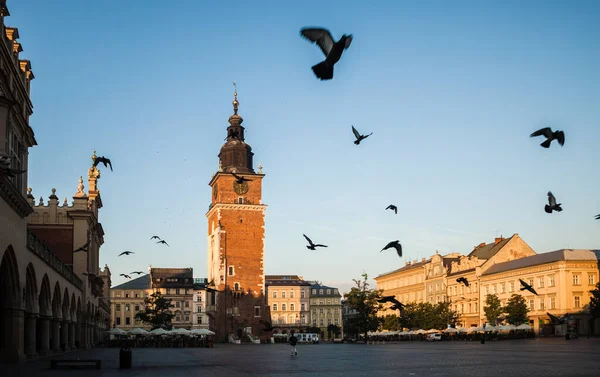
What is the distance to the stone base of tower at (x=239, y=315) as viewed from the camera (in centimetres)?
11038

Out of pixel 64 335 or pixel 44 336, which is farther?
pixel 64 335

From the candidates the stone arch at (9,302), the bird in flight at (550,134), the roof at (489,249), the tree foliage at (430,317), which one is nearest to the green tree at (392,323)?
the tree foliage at (430,317)

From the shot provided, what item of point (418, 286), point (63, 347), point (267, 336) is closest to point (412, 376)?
point (63, 347)

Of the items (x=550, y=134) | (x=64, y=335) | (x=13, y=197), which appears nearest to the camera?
(x=550, y=134)

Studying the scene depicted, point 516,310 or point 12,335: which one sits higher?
point 12,335

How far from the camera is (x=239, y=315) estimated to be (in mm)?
110562

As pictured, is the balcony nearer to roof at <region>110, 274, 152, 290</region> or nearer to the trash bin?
the trash bin

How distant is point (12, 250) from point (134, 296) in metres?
134

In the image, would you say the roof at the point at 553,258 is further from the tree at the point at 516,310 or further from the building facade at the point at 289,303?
the building facade at the point at 289,303

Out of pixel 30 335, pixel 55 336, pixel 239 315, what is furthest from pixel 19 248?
pixel 239 315

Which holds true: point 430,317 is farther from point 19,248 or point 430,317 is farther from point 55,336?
point 19,248

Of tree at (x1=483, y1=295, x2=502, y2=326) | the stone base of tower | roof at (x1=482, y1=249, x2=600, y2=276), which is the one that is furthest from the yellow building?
the stone base of tower

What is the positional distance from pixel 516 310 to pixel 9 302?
71.3m

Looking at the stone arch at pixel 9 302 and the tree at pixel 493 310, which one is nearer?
the stone arch at pixel 9 302
